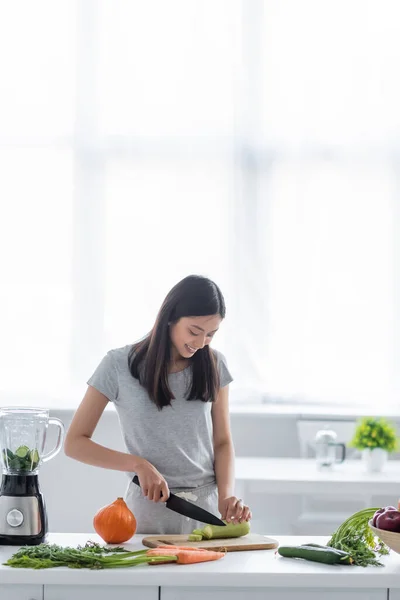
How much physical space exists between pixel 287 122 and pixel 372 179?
1.72 feet

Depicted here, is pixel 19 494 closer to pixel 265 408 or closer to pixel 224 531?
pixel 224 531

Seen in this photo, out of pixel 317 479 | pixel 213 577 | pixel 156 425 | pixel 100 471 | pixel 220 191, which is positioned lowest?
pixel 100 471

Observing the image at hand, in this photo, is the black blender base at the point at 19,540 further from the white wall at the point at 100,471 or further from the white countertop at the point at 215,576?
the white wall at the point at 100,471

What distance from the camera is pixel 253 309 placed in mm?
4227

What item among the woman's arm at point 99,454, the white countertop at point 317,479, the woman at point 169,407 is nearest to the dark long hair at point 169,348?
the woman at point 169,407

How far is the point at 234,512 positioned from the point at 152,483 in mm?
225

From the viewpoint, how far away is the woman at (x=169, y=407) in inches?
85.9

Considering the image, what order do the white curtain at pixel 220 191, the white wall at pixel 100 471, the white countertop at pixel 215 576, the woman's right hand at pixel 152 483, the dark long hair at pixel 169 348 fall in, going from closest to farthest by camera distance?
1. the white countertop at pixel 215 576
2. the woman's right hand at pixel 152 483
3. the dark long hair at pixel 169 348
4. the white wall at pixel 100 471
5. the white curtain at pixel 220 191

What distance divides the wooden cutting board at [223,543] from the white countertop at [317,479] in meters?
1.18

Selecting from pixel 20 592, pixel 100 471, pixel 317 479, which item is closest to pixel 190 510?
pixel 20 592

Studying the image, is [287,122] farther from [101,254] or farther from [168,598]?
[168,598]

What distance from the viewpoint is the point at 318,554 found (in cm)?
179

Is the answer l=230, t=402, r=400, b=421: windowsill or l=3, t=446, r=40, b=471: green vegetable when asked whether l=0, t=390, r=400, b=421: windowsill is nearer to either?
l=230, t=402, r=400, b=421: windowsill

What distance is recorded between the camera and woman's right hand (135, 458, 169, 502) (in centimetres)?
201
